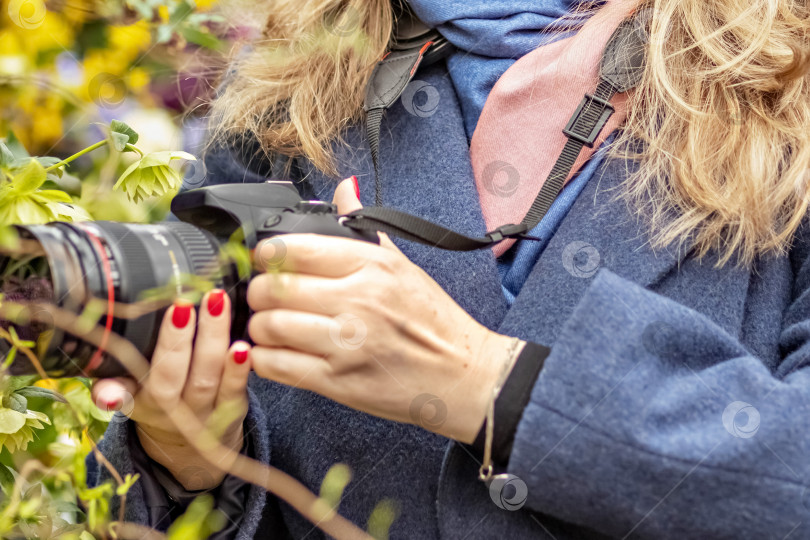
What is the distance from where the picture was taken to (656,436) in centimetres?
58

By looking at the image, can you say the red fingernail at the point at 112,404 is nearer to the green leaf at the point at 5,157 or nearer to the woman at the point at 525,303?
the woman at the point at 525,303

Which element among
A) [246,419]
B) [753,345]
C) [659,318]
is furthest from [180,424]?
[753,345]

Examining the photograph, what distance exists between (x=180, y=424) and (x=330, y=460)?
8.4 inches

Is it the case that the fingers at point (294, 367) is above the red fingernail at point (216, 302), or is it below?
below

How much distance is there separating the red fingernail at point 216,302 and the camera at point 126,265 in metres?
0.01

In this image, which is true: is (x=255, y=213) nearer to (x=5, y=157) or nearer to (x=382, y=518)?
(x=5, y=157)

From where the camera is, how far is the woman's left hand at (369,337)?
585 millimetres

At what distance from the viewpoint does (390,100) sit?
89 centimetres

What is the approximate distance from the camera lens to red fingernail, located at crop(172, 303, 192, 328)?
12mm

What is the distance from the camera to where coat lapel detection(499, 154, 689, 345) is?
73 cm

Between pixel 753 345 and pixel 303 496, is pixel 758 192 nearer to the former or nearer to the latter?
pixel 753 345

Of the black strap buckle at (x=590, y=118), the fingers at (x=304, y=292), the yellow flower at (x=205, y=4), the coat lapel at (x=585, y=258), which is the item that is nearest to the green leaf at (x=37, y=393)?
the fingers at (x=304, y=292)

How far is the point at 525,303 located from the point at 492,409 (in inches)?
6.9

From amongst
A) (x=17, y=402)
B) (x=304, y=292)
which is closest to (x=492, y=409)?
(x=304, y=292)
